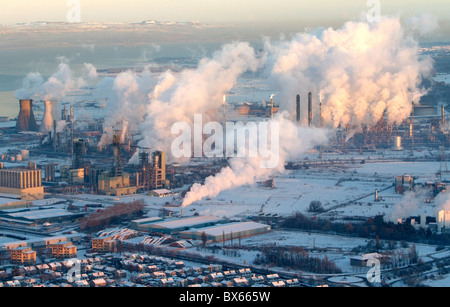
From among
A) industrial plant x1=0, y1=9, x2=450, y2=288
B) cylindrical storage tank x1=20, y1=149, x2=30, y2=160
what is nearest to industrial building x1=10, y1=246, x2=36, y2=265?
industrial plant x1=0, y1=9, x2=450, y2=288

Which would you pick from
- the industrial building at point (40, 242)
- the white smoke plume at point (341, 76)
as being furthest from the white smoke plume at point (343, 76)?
the industrial building at point (40, 242)

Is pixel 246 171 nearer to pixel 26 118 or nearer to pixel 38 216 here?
pixel 38 216

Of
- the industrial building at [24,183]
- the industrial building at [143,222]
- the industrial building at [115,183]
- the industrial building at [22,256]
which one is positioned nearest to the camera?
the industrial building at [22,256]

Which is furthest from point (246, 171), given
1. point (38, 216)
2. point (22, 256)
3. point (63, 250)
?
point (22, 256)

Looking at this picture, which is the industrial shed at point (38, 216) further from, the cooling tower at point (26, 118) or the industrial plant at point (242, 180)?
the cooling tower at point (26, 118)

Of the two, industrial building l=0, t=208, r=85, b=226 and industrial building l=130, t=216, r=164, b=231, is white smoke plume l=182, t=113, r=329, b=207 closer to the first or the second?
industrial building l=130, t=216, r=164, b=231

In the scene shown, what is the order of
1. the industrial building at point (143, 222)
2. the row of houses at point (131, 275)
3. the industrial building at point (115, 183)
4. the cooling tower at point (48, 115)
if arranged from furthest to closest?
the cooling tower at point (48, 115) → the industrial building at point (115, 183) → the industrial building at point (143, 222) → the row of houses at point (131, 275)
